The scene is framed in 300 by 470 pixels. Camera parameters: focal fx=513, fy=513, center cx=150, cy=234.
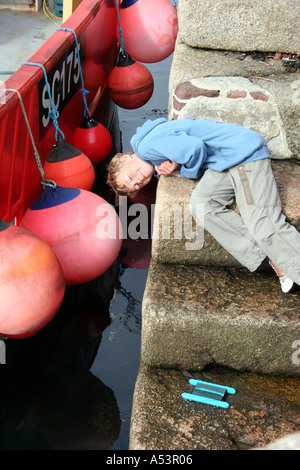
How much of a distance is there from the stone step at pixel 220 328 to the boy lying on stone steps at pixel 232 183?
0.20 meters

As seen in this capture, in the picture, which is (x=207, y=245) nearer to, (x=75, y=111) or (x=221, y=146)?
(x=221, y=146)

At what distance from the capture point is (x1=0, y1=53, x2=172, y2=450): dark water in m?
2.31

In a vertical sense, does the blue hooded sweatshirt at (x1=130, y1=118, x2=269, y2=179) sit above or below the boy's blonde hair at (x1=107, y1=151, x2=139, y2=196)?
above

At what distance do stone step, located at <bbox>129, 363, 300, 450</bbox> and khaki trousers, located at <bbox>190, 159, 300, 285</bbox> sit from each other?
534 mm

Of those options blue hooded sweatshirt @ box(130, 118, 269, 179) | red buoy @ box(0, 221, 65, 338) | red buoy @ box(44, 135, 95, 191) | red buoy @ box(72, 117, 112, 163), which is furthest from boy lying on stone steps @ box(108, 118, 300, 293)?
red buoy @ box(72, 117, 112, 163)

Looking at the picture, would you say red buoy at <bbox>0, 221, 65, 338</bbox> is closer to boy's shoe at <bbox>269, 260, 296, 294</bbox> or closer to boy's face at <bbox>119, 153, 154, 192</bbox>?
boy's face at <bbox>119, 153, 154, 192</bbox>

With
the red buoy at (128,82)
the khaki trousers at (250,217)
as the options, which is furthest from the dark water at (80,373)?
the red buoy at (128,82)

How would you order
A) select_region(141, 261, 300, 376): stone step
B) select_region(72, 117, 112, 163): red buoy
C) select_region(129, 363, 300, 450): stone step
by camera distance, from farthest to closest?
select_region(72, 117, 112, 163): red buoy, select_region(141, 261, 300, 376): stone step, select_region(129, 363, 300, 450): stone step

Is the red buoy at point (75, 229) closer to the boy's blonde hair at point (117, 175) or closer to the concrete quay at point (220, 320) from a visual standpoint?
the boy's blonde hair at point (117, 175)

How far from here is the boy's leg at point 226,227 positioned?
99.0 inches

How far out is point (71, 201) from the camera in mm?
2861

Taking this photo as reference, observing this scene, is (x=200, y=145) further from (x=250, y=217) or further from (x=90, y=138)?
(x=90, y=138)

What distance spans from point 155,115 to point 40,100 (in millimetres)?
2571

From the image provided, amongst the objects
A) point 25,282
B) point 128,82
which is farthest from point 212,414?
point 128,82
